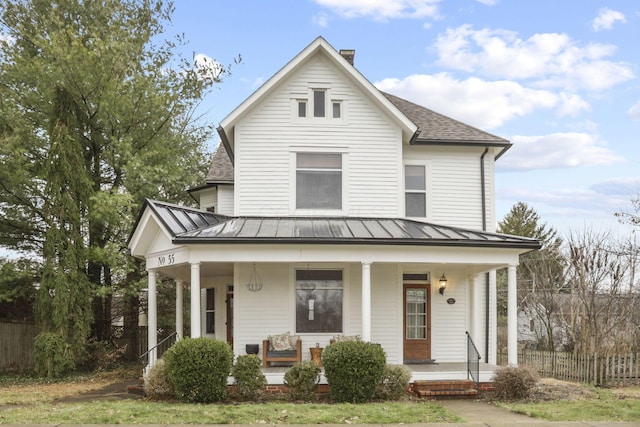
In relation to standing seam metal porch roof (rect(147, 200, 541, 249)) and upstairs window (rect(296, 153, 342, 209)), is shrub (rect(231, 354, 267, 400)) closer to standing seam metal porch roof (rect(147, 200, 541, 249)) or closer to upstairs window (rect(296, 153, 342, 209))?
standing seam metal porch roof (rect(147, 200, 541, 249))

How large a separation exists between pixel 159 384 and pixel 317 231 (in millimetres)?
4777

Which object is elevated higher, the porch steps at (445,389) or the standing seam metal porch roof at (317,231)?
the standing seam metal porch roof at (317,231)

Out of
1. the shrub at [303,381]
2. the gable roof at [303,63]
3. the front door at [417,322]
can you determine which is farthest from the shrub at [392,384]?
the gable roof at [303,63]

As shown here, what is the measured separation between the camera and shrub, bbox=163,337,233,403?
507 inches

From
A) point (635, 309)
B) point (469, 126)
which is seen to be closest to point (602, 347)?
point (635, 309)

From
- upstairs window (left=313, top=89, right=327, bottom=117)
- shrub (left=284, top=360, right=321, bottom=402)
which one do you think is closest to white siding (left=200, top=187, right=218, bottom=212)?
upstairs window (left=313, top=89, right=327, bottom=117)

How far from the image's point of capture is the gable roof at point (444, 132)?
1817cm

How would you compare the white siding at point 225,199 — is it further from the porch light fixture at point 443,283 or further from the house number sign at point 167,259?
the porch light fixture at point 443,283

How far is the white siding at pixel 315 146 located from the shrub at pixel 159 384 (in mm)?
4861

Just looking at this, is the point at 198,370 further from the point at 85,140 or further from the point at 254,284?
the point at 85,140

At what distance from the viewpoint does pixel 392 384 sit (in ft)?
43.8

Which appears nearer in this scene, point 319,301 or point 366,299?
point 366,299

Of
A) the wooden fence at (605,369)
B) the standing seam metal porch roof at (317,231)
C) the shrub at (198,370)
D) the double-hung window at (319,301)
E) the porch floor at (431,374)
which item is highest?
the standing seam metal porch roof at (317,231)

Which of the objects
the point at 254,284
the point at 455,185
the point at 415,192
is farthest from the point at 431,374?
the point at 455,185
